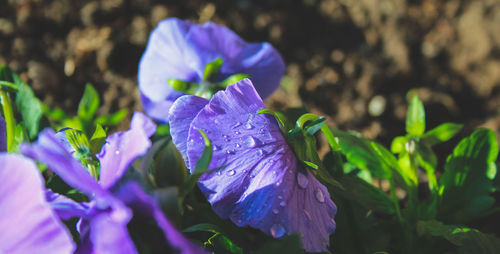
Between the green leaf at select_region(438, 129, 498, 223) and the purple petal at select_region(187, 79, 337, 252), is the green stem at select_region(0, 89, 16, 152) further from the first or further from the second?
the green leaf at select_region(438, 129, 498, 223)

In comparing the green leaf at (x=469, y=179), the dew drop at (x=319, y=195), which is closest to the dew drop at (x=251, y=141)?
the dew drop at (x=319, y=195)

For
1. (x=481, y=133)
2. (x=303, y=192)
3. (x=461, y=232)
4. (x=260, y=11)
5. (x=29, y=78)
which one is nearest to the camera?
(x=303, y=192)

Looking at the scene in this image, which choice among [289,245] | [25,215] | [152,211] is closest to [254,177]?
[289,245]

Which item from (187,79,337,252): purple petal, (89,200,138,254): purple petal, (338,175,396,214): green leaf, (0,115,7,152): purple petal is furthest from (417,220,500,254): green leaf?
(0,115,7,152): purple petal

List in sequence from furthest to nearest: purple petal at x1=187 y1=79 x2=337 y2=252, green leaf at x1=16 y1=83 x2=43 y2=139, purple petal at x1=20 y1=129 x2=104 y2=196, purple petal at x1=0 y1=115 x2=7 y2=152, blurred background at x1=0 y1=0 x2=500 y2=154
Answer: blurred background at x1=0 y1=0 x2=500 y2=154, green leaf at x1=16 y1=83 x2=43 y2=139, purple petal at x1=0 y1=115 x2=7 y2=152, purple petal at x1=187 y1=79 x2=337 y2=252, purple petal at x1=20 y1=129 x2=104 y2=196

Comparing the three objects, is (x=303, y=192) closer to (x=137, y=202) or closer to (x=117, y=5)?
(x=137, y=202)

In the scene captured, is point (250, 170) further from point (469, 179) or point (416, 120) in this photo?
point (469, 179)

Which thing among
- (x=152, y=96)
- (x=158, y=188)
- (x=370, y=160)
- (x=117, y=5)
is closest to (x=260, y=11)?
(x=117, y=5)
